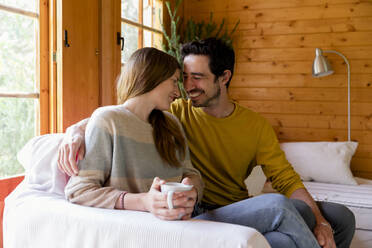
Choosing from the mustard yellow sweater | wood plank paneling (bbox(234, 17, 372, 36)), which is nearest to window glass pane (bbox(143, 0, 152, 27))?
wood plank paneling (bbox(234, 17, 372, 36))

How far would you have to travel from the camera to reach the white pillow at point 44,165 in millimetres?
1465

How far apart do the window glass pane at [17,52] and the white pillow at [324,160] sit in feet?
6.67

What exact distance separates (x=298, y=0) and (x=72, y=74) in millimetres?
2217

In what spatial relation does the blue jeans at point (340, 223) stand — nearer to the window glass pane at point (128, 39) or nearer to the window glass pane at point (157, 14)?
the window glass pane at point (128, 39)

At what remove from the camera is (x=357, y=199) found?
2.56 metres

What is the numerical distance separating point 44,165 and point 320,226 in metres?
1.04

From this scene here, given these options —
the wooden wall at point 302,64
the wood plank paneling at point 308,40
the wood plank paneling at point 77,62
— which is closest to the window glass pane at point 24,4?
the wood plank paneling at point 77,62

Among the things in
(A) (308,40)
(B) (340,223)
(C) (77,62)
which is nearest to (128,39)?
(C) (77,62)

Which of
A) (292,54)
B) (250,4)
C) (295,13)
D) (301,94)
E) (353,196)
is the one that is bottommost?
(353,196)

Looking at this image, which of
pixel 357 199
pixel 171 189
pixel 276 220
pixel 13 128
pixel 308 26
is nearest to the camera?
pixel 171 189

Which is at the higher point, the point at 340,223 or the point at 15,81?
the point at 15,81

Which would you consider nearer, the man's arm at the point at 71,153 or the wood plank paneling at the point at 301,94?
the man's arm at the point at 71,153

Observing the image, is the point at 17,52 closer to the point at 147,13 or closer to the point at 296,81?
the point at 147,13

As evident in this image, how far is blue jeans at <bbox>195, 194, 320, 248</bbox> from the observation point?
121 cm
